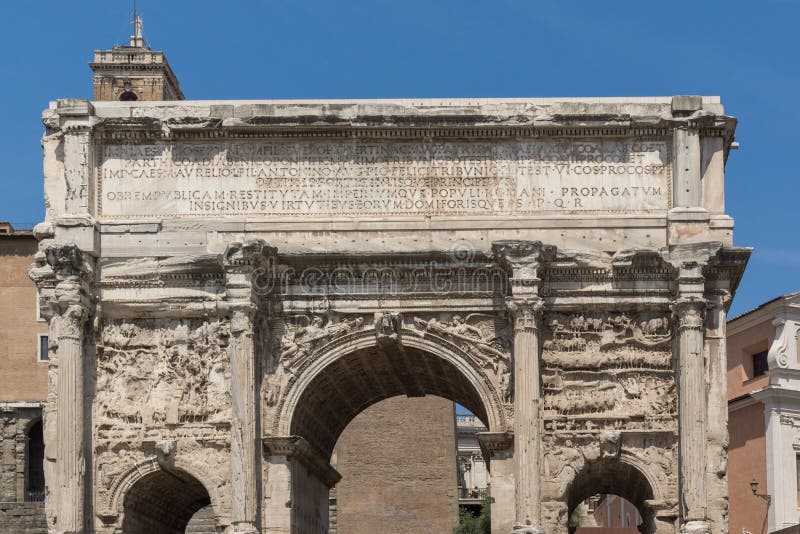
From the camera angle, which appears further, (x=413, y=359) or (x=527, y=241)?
(x=413, y=359)

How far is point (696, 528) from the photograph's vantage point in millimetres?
25438

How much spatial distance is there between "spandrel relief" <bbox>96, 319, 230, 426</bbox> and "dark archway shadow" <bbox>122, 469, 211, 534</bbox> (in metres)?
0.93

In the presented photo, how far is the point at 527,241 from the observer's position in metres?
26.3

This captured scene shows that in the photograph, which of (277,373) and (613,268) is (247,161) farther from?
(613,268)

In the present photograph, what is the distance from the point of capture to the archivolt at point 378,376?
2678 centimetres

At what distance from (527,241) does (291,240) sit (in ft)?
11.4

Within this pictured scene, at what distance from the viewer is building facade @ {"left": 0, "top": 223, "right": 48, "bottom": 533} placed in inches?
1973

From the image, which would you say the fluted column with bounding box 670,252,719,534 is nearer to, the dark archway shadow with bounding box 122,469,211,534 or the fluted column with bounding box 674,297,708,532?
the fluted column with bounding box 674,297,708,532

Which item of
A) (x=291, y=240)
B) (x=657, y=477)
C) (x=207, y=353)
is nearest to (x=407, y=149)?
(x=291, y=240)

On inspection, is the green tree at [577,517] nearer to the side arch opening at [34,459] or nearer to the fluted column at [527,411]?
the side arch opening at [34,459]

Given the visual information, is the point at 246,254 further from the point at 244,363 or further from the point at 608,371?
the point at 608,371

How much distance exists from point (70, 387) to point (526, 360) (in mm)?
6440

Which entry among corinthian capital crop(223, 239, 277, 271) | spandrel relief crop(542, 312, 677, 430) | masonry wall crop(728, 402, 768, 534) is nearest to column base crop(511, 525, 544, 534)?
spandrel relief crop(542, 312, 677, 430)

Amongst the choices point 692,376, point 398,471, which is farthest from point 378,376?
point 398,471
